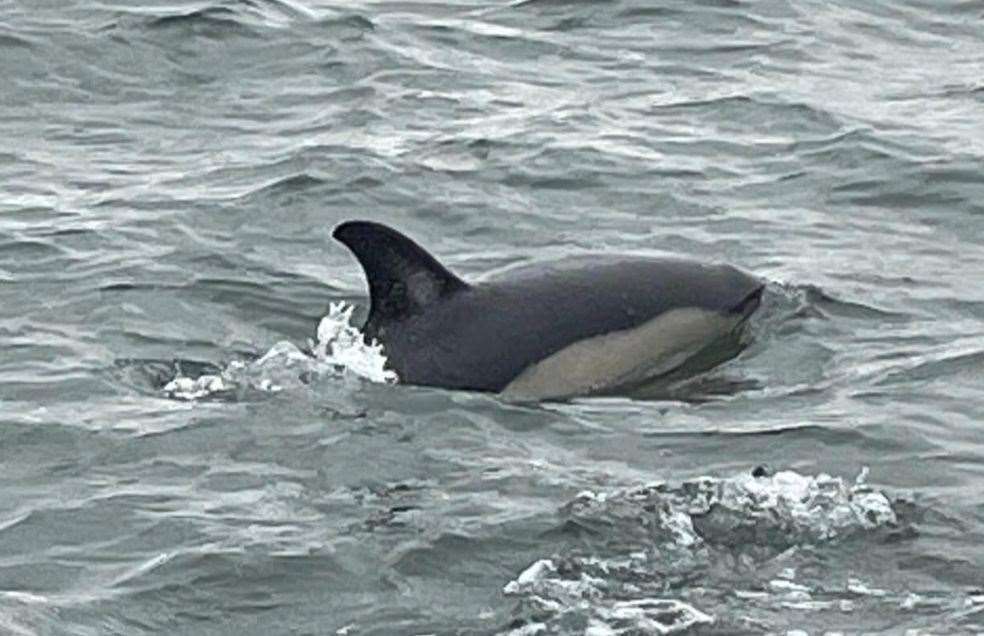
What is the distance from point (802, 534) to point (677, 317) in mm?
2769

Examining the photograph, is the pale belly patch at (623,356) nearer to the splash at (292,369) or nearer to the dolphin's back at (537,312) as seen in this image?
the dolphin's back at (537,312)

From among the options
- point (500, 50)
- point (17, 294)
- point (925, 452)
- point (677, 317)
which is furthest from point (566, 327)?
point (500, 50)

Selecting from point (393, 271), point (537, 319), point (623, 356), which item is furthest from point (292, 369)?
point (623, 356)

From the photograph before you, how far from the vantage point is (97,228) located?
46.8ft

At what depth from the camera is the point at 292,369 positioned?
38.7 ft

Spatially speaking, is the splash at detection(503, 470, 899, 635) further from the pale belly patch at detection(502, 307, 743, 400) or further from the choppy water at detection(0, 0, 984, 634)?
the pale belly patch at detection(502, 307, 743, 400)

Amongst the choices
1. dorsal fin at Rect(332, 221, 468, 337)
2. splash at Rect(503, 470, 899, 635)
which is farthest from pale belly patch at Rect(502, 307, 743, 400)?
splash at Rect(503, 470, 899, 635)

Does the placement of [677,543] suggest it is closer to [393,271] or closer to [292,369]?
[393,271]

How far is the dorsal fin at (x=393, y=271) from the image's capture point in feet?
37.1

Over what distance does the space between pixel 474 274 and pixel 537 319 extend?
1702mm

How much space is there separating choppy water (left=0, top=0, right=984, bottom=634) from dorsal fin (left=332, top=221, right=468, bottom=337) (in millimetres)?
248

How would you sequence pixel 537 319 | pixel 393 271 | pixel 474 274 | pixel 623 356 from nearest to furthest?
pixel 393 271, pixel 537 319, pixel 623 356, pixel 474 274

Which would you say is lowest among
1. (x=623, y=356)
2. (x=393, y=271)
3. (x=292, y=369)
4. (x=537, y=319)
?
(x=292, y=369)

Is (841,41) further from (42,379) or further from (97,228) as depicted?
(42,379)
